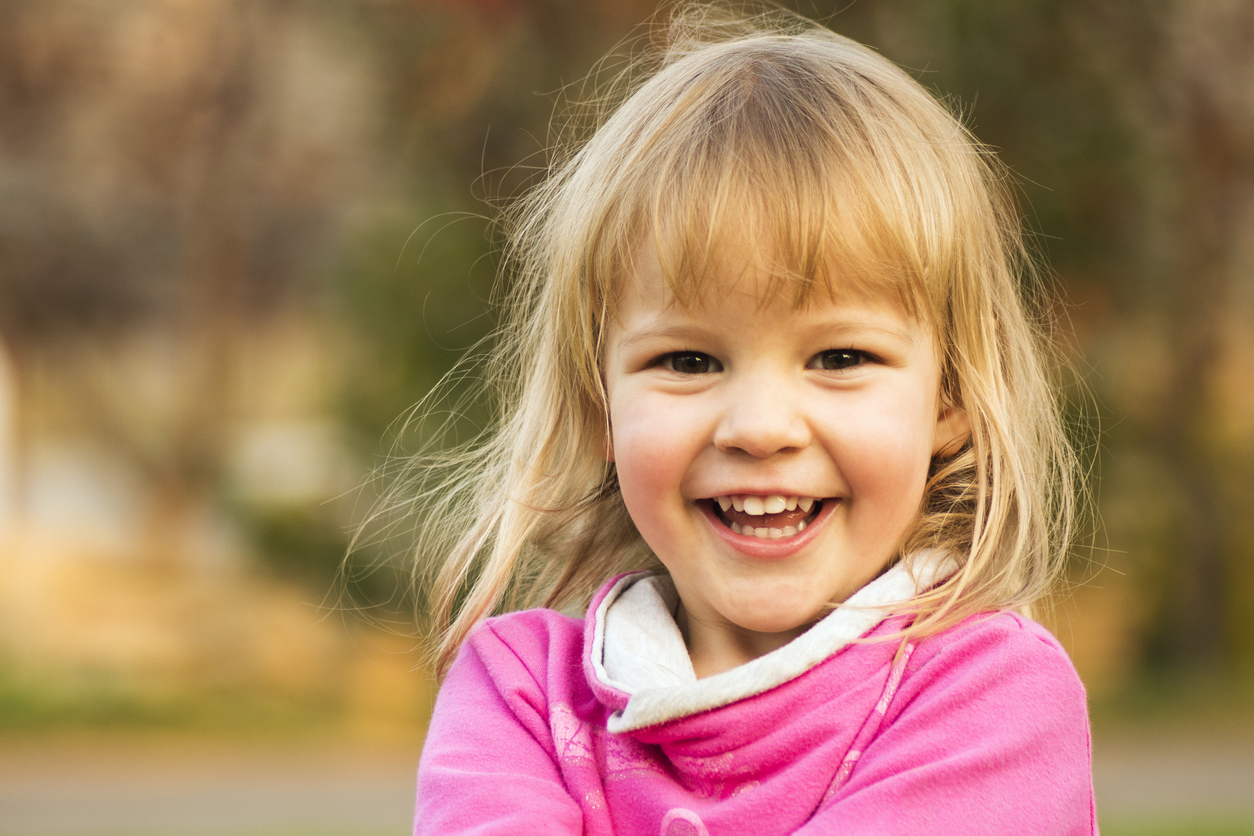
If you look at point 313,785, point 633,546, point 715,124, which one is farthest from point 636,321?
point 313,785

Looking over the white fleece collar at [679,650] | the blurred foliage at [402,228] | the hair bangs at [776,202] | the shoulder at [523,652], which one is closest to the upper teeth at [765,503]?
the white fleece collar at [679,650]

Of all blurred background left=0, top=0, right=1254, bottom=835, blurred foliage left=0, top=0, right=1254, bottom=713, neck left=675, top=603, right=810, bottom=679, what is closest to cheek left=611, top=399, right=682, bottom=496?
neck left=675, top=603, right=810, bottom=679

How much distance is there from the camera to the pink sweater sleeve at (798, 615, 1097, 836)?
1495 mm

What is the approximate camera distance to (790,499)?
165 centimetres

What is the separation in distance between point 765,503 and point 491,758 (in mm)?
458

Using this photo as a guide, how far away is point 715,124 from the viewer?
171cm

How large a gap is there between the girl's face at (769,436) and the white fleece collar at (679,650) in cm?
5

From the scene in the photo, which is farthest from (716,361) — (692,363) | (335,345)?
(335,345)

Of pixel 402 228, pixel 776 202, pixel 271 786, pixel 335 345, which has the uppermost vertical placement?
pixel 402 228

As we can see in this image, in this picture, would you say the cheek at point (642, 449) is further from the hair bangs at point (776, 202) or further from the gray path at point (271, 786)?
the gray path at point (271, 786)

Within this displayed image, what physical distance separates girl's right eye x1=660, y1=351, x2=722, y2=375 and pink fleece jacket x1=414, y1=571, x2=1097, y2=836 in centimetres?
36

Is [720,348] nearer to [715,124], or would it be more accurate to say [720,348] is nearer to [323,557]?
[715,124]

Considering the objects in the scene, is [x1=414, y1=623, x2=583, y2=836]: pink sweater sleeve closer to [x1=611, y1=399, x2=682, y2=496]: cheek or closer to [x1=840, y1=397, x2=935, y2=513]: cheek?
[x1=611, y1=399, x2=682, y2=496]: cheek

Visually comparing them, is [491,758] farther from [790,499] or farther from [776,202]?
[776,202]
